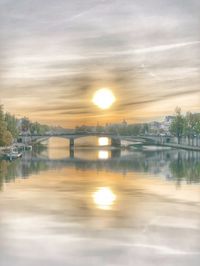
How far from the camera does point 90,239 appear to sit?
4309 millimetres

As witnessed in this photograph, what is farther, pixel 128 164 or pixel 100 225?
pixel 128 164

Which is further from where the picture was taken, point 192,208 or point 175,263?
point 192,208

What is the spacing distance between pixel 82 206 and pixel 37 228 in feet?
4.29

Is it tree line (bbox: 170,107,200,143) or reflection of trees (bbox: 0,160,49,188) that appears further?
reflection of trees (bbox: 0,160,49,188)

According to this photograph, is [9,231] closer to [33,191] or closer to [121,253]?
[121,253]

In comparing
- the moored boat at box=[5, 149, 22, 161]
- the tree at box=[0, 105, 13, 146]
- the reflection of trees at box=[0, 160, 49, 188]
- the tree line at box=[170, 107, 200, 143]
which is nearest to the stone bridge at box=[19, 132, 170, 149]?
the tree line at box=[170, 107, 200, 143]

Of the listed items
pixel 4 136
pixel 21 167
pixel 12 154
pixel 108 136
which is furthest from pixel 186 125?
pixel 108 136

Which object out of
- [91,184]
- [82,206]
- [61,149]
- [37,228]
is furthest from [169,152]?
[37,228]

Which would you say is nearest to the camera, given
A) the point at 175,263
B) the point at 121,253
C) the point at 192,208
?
the point at 175,263

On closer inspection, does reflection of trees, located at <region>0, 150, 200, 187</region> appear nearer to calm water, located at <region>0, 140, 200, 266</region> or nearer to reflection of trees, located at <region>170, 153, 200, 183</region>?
reflection of trees, located at <region>170, 153, 200, 183</region>

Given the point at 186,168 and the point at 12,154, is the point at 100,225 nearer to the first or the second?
the point at 186,168

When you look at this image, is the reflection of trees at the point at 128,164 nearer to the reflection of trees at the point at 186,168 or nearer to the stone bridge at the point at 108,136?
the reflection of trees at the point at 186,168

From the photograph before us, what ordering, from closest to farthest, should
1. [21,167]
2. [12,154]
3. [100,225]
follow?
[100,225]
[21,167]
[12,154]

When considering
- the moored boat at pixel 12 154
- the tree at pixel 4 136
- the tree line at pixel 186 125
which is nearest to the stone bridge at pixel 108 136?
the tree line at pixel 186 125
